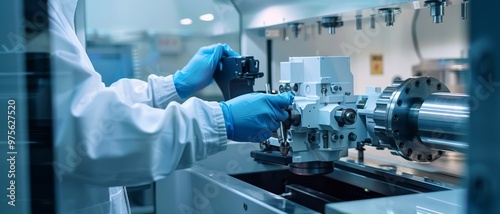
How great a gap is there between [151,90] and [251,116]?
51 cm

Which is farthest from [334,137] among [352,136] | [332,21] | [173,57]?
[173,57]

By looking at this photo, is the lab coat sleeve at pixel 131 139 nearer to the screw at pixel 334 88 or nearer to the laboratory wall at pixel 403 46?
the screw at pixel 334 88

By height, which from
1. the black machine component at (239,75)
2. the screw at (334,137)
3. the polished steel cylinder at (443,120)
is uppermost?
the black machine component at (239,75)

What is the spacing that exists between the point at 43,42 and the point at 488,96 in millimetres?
556

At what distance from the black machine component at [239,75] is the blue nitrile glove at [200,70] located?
0.05 metres

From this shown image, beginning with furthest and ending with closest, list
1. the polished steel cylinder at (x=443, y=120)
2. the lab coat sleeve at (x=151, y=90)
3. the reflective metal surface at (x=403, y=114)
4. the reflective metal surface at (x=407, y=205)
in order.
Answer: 1. the lab coat sleeve at (x=151, y=90)
2. the reflective metal surface at (x=403, y=114)
3. the polished steel cylinder at (x=443, y=120)
4. the reflective metal surface at (x=407, y=205)

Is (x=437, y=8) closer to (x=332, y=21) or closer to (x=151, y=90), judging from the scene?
(x=332, y=21)

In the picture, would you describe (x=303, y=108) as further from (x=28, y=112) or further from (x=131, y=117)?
(x=28, y=112)

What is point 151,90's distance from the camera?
5.02 ft

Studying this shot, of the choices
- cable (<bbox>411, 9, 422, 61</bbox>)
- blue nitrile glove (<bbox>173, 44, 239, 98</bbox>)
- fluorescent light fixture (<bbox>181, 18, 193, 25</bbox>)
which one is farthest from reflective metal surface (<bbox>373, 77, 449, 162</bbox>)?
cable (<bbox>411, 9, 422, 61</bbox>)

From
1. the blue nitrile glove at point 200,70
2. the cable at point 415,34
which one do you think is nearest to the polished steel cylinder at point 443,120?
the blue nitrile glove at point 200,70

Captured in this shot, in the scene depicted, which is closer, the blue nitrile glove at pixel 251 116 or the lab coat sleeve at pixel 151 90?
the blue nitrile glove at pixel 251 116

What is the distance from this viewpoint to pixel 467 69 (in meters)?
0.46

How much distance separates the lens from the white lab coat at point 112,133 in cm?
92
